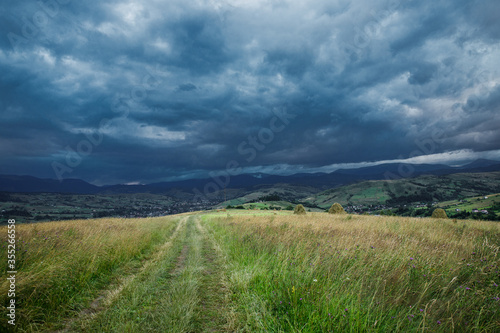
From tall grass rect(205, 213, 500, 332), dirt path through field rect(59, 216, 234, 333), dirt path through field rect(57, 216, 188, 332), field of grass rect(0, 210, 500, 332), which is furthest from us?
dirt path through field rect(57, 216, 188, 332)

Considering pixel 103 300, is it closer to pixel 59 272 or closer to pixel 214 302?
pixel 59 272

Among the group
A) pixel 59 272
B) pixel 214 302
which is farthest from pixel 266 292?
pixel 59 272

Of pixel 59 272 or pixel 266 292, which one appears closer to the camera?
pixel 266 292

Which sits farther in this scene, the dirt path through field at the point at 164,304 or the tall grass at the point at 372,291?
the dirt path through field at the point at 164,304

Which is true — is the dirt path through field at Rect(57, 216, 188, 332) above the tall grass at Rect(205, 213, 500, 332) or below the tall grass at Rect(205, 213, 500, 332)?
below

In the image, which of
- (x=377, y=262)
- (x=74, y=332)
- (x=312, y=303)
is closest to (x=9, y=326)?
(x=74, y=332)

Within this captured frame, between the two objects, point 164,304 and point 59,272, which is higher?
point 59,272

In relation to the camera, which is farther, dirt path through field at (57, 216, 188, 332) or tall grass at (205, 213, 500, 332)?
dirt path through field at (57, 216, 188, 332)

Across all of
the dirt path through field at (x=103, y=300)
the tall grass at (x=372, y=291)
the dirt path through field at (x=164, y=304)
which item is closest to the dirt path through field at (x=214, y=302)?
the dirt path through field at (x=164, y=304)

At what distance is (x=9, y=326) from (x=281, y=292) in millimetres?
5435

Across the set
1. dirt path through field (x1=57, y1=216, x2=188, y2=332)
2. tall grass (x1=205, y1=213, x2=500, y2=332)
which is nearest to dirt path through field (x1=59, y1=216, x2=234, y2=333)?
dirt path through field (x1=57, y1=216, x2=188, y2=332)

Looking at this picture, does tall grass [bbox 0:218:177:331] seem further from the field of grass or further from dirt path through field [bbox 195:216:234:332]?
dirt path through field [bbox 195:216:234:332]

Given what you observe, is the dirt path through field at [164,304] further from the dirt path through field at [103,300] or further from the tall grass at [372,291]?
the tall grass at [372,291]

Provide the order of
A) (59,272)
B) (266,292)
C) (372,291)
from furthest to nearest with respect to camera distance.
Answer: (59,272), (266,292), (372,291)
